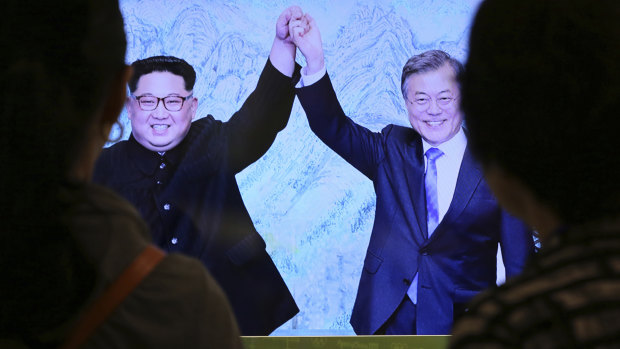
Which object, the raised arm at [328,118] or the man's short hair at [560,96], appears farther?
the raised arm at [328,118]

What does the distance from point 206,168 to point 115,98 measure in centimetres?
240

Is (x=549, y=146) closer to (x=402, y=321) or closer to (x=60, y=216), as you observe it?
(x=60, y=216)

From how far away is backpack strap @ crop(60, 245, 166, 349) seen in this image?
2.23 feet

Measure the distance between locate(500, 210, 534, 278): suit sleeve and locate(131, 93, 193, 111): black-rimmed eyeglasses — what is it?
1.64 meters

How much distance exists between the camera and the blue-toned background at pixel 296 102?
3.09 m

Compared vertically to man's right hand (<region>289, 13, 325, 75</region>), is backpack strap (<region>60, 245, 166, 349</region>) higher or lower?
lower

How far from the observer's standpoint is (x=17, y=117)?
69 centimetres

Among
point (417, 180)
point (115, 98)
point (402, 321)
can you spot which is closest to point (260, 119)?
point (417, 180)

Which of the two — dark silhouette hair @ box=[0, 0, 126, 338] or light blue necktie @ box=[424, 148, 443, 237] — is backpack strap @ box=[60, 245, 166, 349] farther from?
light blue necktie @ box=[424, 148, 443, 237]

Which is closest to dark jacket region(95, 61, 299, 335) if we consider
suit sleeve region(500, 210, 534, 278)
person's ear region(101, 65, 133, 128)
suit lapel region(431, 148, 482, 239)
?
suit lapel region(431, 148, 482, 239)

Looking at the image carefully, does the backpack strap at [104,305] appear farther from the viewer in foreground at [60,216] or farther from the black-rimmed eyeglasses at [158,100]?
the black-rimmed eyeglasses at [158,100]

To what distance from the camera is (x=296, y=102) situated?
3.21 m

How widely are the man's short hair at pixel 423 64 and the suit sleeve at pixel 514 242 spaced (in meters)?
0.78

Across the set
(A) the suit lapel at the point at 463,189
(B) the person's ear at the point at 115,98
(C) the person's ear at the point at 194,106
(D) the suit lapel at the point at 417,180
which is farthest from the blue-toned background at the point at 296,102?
(B) the person's ear at the point at 115,98
